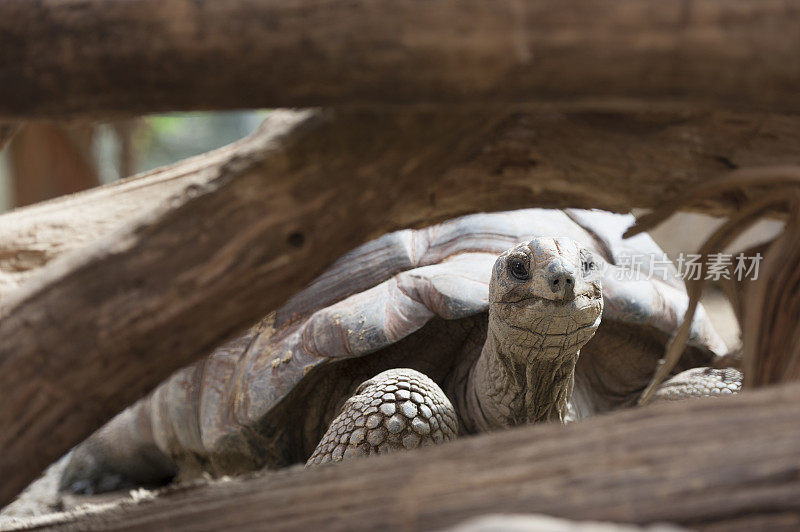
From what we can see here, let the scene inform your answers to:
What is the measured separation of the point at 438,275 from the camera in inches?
111

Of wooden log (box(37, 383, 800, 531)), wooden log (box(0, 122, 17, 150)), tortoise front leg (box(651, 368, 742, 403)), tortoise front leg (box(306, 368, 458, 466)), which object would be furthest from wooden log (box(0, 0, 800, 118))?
tortoise front leg (box(651, 368, 742, 403))

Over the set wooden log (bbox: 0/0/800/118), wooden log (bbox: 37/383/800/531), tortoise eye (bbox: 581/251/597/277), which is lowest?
tortoise eye (bbox: 581/251/597/277)

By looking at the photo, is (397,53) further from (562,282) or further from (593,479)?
(562,282)

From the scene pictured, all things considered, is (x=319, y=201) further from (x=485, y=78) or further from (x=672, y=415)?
(x=672, y=415)

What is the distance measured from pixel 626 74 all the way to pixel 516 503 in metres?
0.57

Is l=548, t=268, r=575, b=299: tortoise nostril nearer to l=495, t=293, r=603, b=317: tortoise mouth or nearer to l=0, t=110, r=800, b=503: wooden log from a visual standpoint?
l=495, t=293, r=603, b=317: tortoise mouth

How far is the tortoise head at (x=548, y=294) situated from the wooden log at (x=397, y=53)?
48.4 inches

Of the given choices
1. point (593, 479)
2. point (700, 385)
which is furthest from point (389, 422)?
point (593, 479)

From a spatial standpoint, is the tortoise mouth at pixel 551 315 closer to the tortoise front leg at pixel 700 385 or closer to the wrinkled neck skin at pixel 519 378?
Result: the wrinkled neck skin at pixel 519 378

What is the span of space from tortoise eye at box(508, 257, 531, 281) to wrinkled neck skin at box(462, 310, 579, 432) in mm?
159

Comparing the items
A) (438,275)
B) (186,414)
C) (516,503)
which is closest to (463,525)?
(516,503)

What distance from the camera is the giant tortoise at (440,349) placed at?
2.38m

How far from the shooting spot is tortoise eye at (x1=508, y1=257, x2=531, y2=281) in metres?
2.32

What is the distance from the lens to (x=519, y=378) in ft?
8.30
